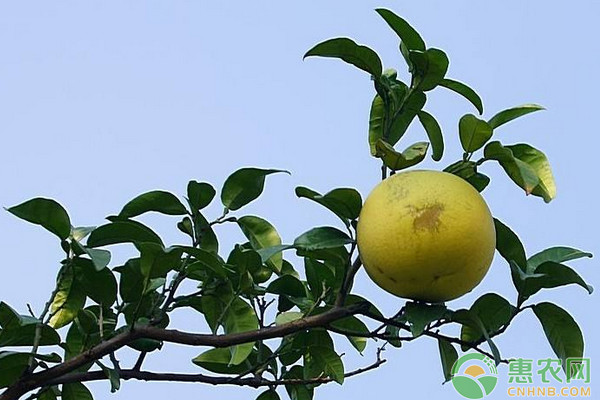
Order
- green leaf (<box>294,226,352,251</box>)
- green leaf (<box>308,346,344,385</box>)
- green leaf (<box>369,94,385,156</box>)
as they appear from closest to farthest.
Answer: green leaf (<box>294,226,352,251</box>) < green leaf (<box>369,94,385,156</box>) < green leaf (<box>308,346,344,385</box>)

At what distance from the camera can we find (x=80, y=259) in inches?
45.4

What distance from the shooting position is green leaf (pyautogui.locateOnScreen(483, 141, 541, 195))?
3.32ft

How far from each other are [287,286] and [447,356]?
0.76 feet

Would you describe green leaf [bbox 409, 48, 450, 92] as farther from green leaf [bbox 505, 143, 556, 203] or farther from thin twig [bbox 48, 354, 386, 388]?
thin twig [bbox 48, 354, 386, 388]

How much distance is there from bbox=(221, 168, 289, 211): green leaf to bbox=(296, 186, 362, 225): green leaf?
17cm

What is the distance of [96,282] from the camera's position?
46.5 inches

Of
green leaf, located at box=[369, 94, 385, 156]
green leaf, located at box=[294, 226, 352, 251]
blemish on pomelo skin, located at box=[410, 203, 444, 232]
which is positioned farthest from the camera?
green leaf, located at box=[369, 94, 385, 156]

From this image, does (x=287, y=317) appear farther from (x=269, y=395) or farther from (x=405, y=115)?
(x=405, y=115)

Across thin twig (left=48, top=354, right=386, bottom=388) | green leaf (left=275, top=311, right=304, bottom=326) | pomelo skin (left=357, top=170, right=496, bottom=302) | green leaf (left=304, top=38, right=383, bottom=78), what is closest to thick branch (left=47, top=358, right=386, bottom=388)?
thin twig (left=48, top=354, right=386, bottom=388)

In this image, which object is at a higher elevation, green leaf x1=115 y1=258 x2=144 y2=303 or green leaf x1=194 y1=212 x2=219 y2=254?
green leaf x1=194 y1=212 x2=219 y2=254

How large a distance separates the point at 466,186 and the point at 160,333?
1.23 feet

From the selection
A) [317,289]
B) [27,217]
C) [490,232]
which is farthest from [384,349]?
[27,217]

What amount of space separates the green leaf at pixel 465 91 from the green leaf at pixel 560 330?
0.25m

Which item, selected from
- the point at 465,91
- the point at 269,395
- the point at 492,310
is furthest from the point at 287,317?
the point at 465,91
